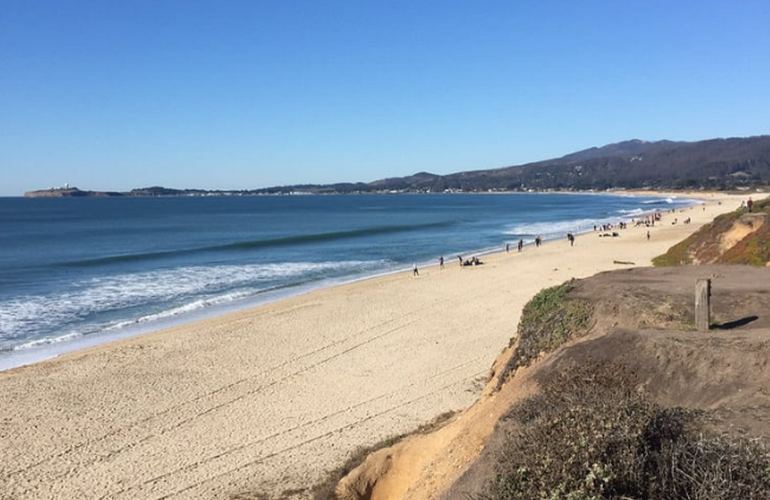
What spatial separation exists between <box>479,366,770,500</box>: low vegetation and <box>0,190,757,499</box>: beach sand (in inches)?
243

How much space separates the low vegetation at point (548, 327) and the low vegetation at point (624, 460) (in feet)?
17.1

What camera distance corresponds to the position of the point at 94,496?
400 inches

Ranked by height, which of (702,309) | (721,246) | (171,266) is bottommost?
(171,266)

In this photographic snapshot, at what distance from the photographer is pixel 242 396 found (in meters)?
14.8

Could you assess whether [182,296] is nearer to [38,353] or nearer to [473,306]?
[38,353]

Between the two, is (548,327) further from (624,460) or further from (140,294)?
(140,294)

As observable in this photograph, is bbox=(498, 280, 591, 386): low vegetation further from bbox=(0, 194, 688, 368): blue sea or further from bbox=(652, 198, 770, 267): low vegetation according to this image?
bbox=(0, 194, 688, 368): blue sea

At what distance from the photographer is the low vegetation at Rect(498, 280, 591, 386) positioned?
402 inches

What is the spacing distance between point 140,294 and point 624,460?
2905cm

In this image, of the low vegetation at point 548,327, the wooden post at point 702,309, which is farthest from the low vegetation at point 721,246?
the wooden post at point 702,309

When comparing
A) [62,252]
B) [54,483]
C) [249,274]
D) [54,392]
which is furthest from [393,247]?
[54,483]

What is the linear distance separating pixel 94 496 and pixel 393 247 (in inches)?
1663

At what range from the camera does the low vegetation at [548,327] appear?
1021 cm

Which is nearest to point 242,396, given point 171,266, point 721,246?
point 721,246
